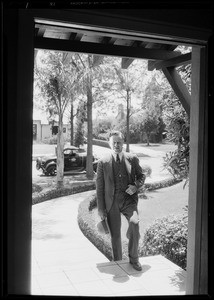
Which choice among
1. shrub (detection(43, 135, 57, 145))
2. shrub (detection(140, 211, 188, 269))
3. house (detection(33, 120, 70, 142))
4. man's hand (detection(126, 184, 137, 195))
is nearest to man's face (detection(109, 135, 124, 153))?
man's hand (detection(126, 184, 137, 195))

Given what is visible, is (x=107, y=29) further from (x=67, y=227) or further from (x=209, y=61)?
(x=67, y=227)

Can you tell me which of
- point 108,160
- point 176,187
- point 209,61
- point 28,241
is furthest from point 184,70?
point 176,187

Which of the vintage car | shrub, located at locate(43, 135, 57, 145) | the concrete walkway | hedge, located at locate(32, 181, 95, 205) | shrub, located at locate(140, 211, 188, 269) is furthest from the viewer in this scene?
shrub, located at locate(43, 135, 57, 145)

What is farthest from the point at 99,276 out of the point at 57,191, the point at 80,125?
the point at 80,125

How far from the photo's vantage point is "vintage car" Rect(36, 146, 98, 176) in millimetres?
12336

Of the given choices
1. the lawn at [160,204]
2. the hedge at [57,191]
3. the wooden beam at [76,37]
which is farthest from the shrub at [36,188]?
the wooden beam at [76,37]

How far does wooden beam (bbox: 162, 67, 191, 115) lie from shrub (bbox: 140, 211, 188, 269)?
4.94ft

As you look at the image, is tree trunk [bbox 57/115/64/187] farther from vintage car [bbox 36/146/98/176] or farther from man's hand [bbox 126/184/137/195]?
man's hand [bbox 126/184/137/195]

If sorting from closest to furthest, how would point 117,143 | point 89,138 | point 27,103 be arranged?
point 27,103 < point 117,143 < point 89,138

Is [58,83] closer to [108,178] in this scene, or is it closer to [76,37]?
[108,178]

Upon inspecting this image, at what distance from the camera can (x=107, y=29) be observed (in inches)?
82.6

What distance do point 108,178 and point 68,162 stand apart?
30.7 ft

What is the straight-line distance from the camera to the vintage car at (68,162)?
12.3 metres

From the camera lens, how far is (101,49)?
338 centimetres
